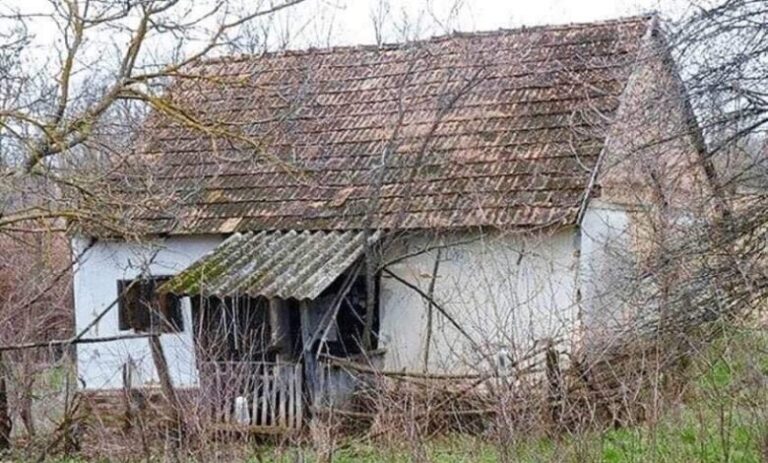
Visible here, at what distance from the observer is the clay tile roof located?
563 inches

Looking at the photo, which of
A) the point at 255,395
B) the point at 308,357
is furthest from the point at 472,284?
the point at 255,395

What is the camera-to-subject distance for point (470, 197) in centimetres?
1445

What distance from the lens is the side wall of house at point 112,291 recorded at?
15910 millimetres

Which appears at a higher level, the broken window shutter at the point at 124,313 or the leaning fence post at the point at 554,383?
the broken window shutter at the point at 124,313

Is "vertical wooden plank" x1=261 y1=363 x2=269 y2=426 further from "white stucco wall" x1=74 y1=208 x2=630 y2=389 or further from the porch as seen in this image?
"white stucco wall" x1=74 y1=208 x2=630 y2=389

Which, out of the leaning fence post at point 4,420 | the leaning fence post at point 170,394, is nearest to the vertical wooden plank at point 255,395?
the leaning fence post at point 170,394

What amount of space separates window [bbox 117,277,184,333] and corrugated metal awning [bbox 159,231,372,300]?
138cm

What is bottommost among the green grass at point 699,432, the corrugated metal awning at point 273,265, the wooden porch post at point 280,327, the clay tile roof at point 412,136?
the green grass at point 699,432

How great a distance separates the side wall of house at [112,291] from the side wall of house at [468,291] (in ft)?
10.6

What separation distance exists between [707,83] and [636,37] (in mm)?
7064

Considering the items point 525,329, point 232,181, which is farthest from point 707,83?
point 232,181

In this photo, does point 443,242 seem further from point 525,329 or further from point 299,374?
point 299,374

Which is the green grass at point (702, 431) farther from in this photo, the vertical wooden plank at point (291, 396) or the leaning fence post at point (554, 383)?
Answer: the vertical wooden plank at point (291, 396)

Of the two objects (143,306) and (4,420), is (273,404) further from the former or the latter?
(143,306)
